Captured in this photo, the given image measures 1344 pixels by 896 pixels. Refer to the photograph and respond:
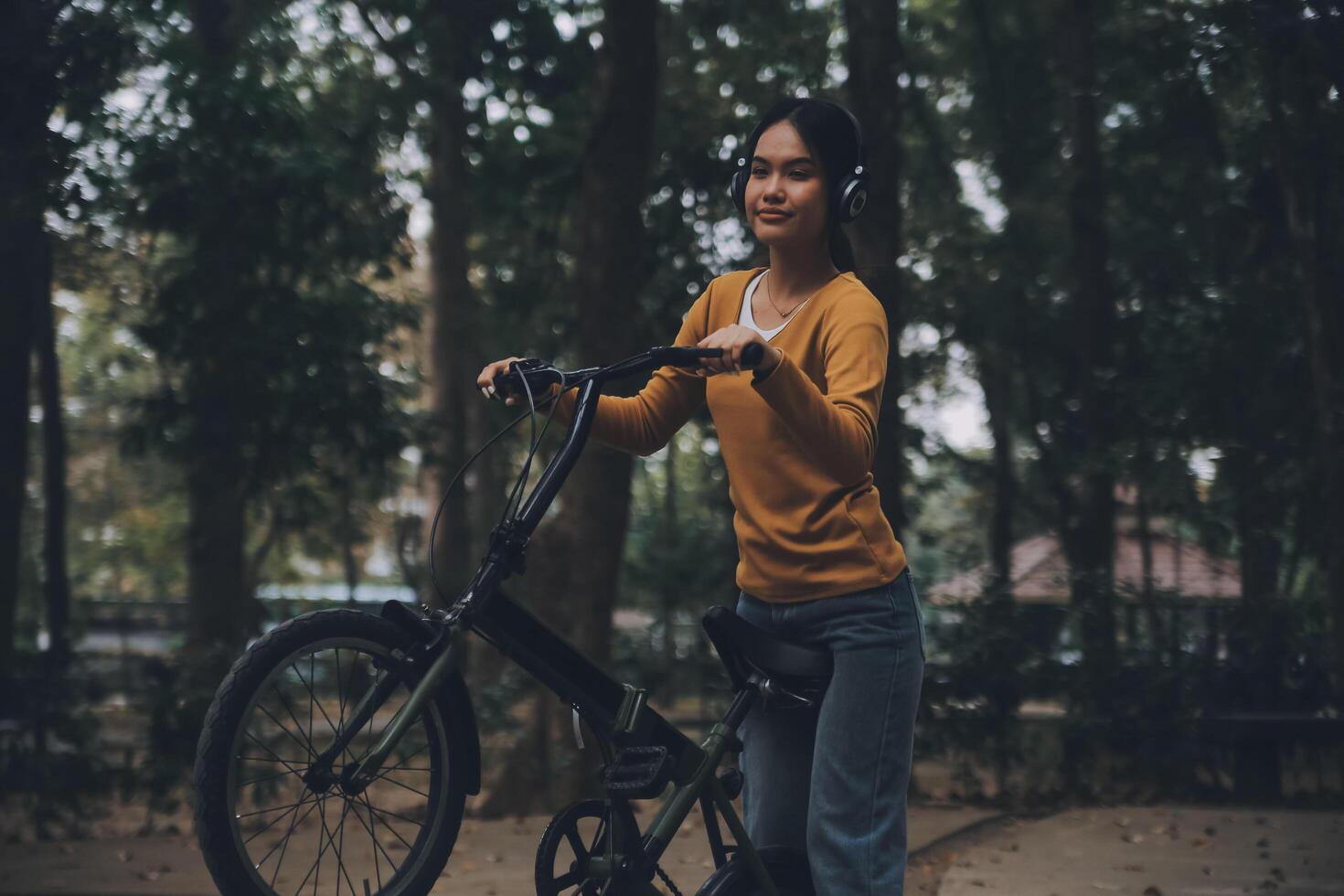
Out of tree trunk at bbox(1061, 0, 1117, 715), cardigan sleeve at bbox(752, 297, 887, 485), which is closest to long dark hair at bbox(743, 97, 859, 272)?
cardigan sleeve at bbox(752, 297, 887, 485)

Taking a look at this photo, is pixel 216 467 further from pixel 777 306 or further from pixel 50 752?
pixel 777 306

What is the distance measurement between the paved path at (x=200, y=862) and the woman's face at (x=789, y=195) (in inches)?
159

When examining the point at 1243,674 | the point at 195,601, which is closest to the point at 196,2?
the point at 195,601

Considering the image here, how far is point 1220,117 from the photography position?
51.3ft

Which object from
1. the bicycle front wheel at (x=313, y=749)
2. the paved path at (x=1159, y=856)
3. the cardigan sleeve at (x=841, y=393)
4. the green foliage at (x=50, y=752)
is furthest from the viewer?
Result: the green foliage at (x=50, y=752)

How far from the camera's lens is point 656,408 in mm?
3387

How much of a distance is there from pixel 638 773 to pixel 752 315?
1.03m

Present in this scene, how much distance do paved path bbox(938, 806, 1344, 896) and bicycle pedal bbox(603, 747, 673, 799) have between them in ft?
11.7

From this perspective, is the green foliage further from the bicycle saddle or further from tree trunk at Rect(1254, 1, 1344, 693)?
tree trunk at Rect(1254, 1, 1344, 693)

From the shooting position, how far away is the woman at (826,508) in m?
3.06

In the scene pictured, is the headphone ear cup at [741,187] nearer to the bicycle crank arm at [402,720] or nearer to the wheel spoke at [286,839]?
the bicycle crank arm at [402,720]

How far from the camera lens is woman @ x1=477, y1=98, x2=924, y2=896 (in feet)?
10.0

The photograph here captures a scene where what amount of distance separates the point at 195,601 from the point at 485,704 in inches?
146

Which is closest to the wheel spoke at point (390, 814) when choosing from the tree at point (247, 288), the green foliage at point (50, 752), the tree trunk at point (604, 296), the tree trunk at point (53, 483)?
the tree trunk at point (604, 296)
